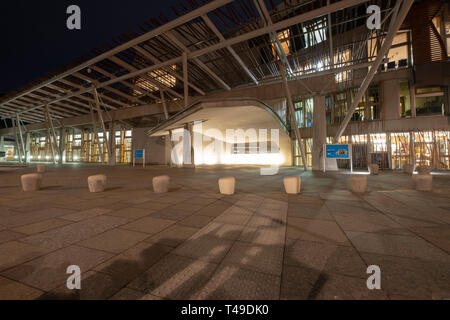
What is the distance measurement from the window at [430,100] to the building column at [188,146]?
2357 cm

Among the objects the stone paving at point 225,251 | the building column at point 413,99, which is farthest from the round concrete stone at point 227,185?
the building column at point 413,99

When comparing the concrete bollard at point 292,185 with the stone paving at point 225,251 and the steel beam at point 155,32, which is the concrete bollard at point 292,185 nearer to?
the stone paving at point 225,251

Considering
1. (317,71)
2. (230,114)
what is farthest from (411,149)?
(230,114)

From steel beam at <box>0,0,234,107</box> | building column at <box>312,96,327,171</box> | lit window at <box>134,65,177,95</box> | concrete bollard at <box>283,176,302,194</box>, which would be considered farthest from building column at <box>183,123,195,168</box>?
concrete bollard at <box>283,176,302,194</box>

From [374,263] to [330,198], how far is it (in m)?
4.20

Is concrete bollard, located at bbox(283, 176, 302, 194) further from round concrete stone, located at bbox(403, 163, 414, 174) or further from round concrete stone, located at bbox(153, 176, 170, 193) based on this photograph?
round concrete stone, located at bbox(403, 163, 414, 174)

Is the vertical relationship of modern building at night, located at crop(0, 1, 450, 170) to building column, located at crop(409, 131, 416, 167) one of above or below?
above

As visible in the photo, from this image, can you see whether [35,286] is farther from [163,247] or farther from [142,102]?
[142,102]

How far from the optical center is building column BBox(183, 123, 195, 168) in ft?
66.6

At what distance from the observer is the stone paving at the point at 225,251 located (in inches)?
74.8

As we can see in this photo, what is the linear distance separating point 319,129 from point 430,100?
41.4 feet

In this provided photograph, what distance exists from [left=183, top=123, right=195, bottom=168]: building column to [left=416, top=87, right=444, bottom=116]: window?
23.6 metres

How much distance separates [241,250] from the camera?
2771 mm

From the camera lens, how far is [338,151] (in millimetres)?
13977
